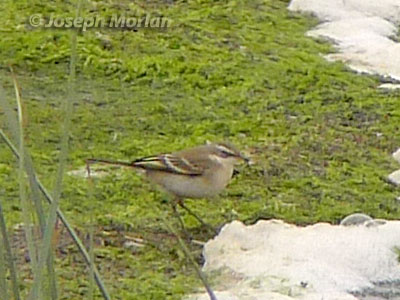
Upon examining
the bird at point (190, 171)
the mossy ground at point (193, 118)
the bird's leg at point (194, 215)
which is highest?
the bird at point (190, 171)

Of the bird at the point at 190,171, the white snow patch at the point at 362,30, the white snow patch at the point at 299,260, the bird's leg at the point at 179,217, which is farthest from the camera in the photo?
the white snow patch at the point at 362,30

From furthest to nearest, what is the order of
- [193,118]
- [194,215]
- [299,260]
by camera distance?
[193,118], [194,215], [299,260]

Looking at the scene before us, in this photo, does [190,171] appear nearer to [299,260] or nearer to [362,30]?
[299,260]

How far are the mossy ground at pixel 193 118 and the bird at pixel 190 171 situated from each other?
13 cm

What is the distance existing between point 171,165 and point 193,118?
4.89 ft

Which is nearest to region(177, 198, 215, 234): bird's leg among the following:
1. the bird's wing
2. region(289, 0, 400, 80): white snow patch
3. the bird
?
the bird

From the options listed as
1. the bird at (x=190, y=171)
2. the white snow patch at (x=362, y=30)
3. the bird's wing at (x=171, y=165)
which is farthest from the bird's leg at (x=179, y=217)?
the white snow patch at (x=362, y=30)

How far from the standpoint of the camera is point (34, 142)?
6.11 metres

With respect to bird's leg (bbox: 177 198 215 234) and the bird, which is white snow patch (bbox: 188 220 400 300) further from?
the bird

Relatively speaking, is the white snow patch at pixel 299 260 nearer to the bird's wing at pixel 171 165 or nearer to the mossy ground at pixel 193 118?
the mossy ground at pixel 193 118

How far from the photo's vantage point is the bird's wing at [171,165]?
5.32 m

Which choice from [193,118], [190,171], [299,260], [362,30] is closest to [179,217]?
[190,171]

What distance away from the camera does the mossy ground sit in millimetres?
5172

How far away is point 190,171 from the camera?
17.5 feet
